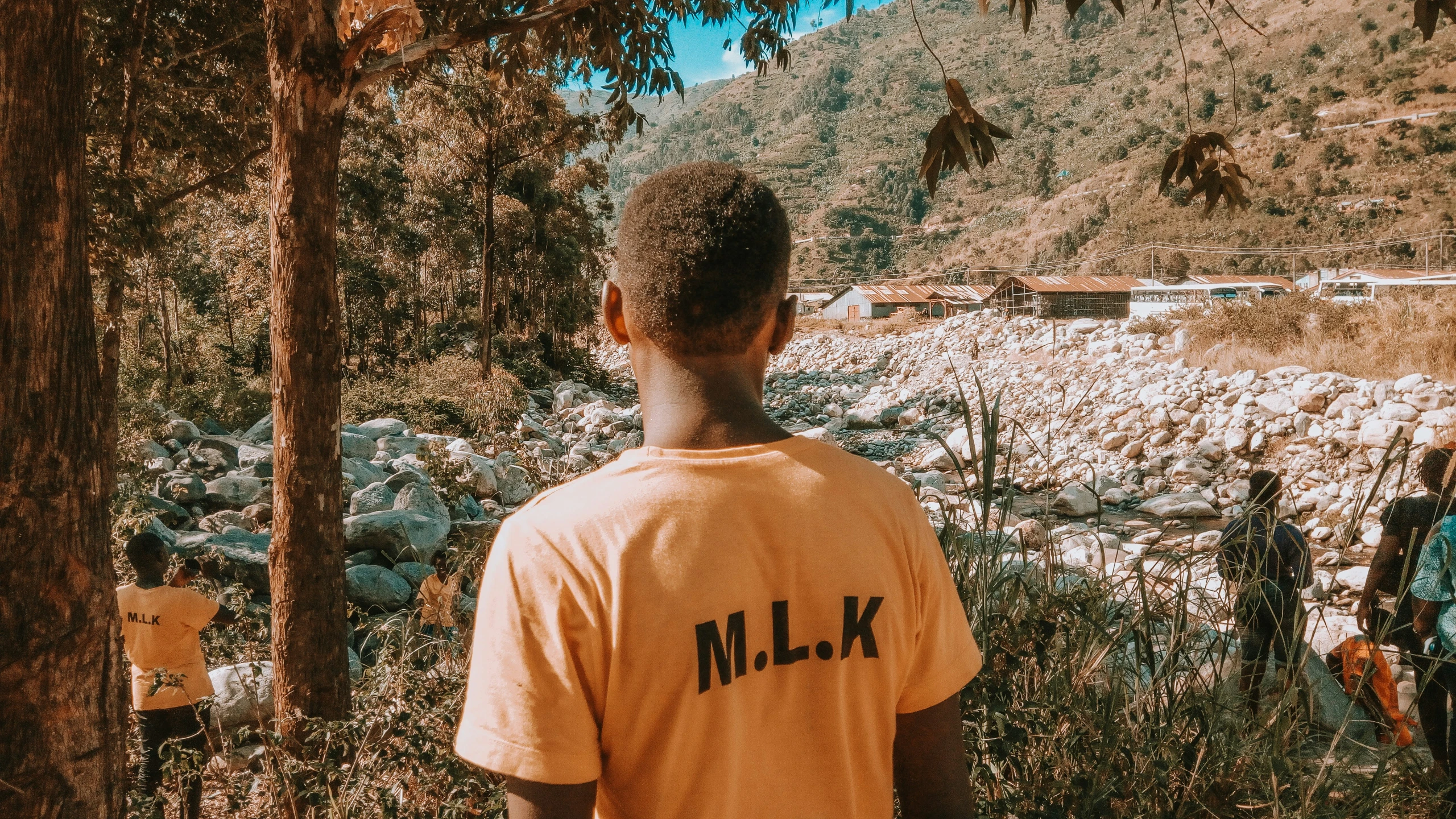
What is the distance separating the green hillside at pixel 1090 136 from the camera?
169ft

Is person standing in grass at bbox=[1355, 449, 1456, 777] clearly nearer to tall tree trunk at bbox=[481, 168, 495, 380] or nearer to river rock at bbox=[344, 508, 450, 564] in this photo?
river rock at bbox=[344, 508, 450, 564]

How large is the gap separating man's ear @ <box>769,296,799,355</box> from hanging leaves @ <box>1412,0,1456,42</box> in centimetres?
136

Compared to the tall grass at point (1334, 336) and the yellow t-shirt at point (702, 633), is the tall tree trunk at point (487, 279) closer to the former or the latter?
the tall grass at point (1334, 336)

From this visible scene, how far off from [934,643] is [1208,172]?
171 cm

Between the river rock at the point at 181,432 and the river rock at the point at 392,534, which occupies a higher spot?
the river rock at the point at 181,432

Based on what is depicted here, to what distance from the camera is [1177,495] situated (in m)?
12.5

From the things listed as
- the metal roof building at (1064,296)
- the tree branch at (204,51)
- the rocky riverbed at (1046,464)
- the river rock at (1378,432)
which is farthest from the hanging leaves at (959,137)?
the metal roof building at (1064,296)

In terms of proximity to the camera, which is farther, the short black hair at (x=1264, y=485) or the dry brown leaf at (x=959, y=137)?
the short black hair at (x=1264, y=485)

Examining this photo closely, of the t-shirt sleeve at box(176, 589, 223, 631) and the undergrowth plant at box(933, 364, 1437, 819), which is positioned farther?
the t-shirt sleeve at box(176, 589, 223, 631)

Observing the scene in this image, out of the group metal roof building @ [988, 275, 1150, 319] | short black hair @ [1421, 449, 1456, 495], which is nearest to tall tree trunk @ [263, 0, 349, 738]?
short black hair @ [1421, 449, 1456, 495]

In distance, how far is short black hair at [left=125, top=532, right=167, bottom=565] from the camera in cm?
350

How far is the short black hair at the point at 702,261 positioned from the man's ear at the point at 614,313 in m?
0.04

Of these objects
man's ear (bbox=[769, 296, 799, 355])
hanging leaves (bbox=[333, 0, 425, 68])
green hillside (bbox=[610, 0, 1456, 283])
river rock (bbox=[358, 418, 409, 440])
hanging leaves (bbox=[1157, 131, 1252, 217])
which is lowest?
river rock (bbox=[358, 418, 409, 440])

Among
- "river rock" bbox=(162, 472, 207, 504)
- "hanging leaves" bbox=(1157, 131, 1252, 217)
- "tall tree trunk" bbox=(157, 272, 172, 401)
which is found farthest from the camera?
"tall tree trunk" bbox=(157, 272, 172, 401)
